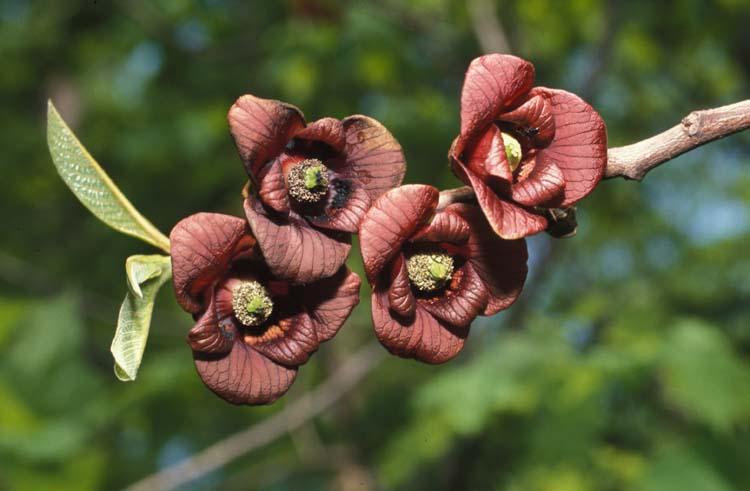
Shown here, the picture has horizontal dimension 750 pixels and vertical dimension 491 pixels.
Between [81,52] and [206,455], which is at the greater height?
[81,52]

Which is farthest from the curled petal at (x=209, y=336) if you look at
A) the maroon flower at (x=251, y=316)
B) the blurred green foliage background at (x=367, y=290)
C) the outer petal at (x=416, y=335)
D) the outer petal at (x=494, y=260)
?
the blurred green foliage background at (x=367, y=290)

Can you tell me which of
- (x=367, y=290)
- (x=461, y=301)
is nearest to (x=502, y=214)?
(x=461, y=301)

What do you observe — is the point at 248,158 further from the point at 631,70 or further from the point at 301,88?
the point at 631,70

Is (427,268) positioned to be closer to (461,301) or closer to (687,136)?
(461,301)

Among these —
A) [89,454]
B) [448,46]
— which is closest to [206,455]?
[89,454]

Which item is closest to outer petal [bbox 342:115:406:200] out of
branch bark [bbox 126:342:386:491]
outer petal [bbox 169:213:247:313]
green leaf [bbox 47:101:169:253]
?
outer petal [bbox 169:213:247:313]

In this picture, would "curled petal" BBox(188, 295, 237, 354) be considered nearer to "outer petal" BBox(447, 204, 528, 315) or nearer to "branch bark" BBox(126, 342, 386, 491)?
"outer petal" BBox(447, 204, 528, 315)

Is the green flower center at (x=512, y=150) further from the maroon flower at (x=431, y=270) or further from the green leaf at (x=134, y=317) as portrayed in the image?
the green leaf at (x=134, y=317)
